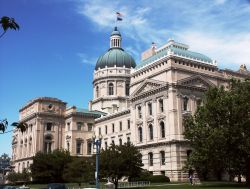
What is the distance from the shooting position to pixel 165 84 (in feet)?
219

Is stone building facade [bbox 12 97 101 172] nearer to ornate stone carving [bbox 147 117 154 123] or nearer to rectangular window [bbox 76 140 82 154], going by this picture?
rectangular window [bbox 76 140 82 154]

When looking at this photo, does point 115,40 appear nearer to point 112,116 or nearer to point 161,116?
point 112,116

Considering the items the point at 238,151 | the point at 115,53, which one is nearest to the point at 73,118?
the point at 115,53

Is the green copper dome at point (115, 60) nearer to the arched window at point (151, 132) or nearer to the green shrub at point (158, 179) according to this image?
the arched window at point (151, 132)

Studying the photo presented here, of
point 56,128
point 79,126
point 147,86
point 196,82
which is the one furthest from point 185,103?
point 56,128

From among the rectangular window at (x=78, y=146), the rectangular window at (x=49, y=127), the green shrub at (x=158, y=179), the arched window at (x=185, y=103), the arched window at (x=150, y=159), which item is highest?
the arched window at (x=185, y=103)

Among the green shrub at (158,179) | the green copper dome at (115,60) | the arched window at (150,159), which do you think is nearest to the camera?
the green shrub at (158,179)

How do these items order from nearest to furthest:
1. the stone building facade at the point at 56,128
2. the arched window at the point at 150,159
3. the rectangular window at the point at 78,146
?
the arched window at the point at 150,159, the stone building facade at the point at 56,128, the rectangular window at the point at 78,146

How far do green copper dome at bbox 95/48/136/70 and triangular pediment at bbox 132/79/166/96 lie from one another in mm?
39240

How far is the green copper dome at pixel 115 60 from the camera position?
11358 cm

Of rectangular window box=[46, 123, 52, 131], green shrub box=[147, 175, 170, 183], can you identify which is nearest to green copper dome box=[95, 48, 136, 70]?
rectangular window box=[46, 123, 52, 131]

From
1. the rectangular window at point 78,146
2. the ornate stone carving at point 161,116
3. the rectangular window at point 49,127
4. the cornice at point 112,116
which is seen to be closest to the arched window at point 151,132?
the ornate stone carving at point 161,116

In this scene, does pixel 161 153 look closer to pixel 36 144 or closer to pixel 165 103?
pixel 165 103

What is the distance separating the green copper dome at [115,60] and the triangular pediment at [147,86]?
129 feet
